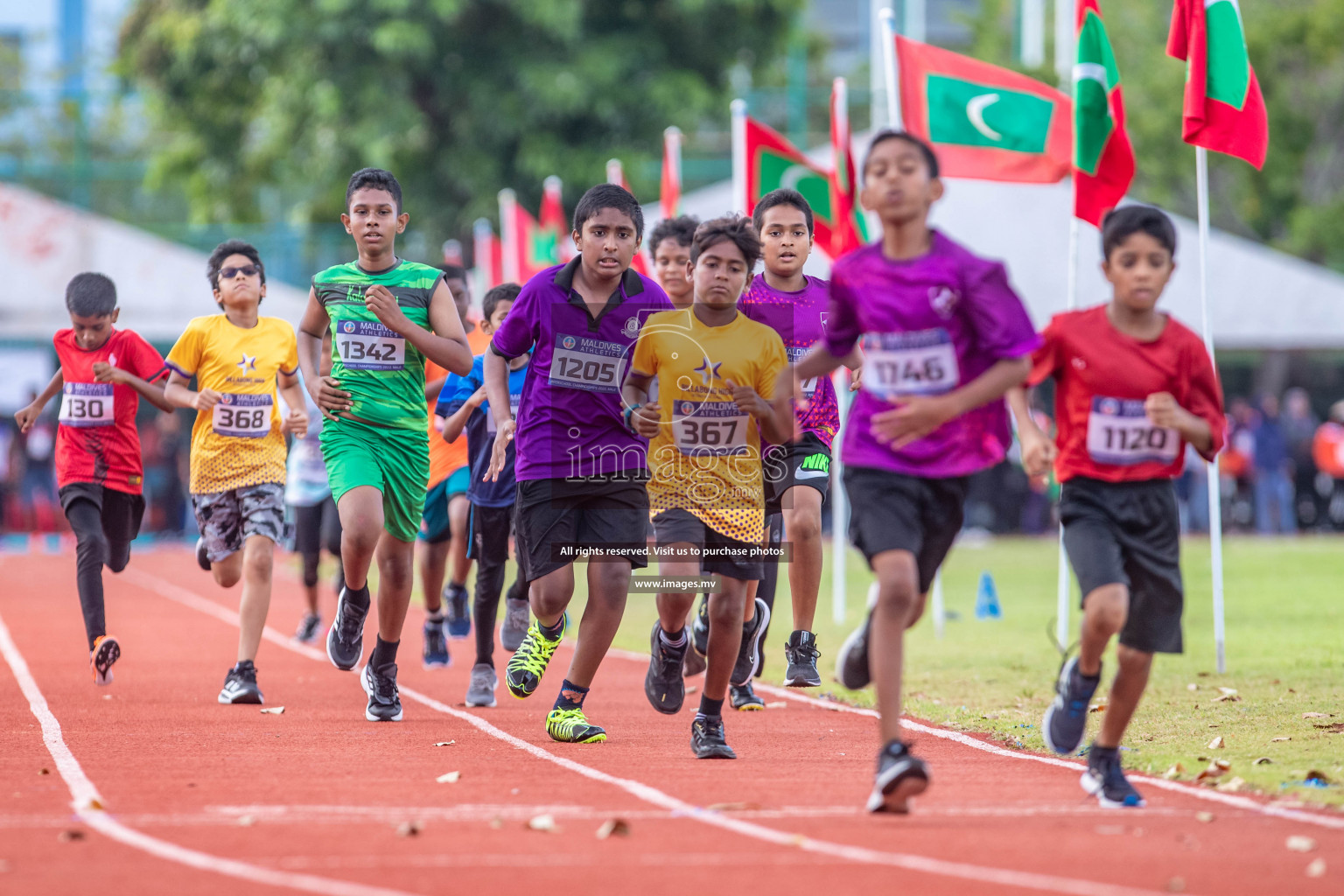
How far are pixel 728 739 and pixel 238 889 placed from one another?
378 centimetres

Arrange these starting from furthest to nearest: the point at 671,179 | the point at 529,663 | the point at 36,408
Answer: the point at 671,179
the point at 36,408
the point at 529,663

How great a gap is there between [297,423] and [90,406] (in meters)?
1.31

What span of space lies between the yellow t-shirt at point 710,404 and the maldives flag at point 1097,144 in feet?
14.5

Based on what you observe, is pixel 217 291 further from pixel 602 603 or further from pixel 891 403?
pixel 891 403

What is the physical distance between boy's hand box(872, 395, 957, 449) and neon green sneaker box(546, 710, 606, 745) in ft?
8.09

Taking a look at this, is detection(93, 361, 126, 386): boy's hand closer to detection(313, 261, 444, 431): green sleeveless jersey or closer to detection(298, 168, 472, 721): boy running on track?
detection(298, 168, 472, 721): boy running on track

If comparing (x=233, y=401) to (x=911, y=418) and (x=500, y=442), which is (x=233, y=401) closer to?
(x=500, y=442)

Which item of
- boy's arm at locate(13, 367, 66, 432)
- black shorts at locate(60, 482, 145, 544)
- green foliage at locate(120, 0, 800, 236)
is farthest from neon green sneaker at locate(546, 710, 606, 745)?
green foliage at locate(120, 0, 800, 236)

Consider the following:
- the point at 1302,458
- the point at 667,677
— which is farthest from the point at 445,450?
the point at 1302,458

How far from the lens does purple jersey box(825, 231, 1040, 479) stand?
6.25 metres

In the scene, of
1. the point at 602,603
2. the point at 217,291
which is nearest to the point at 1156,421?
the point at 602,603

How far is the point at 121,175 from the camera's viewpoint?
39.6m

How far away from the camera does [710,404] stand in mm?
7762

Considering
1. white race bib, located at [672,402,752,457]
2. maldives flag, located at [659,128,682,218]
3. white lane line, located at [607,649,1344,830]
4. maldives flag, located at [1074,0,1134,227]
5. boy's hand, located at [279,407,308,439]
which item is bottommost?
white lane line, located at [607,649,1344,830]
